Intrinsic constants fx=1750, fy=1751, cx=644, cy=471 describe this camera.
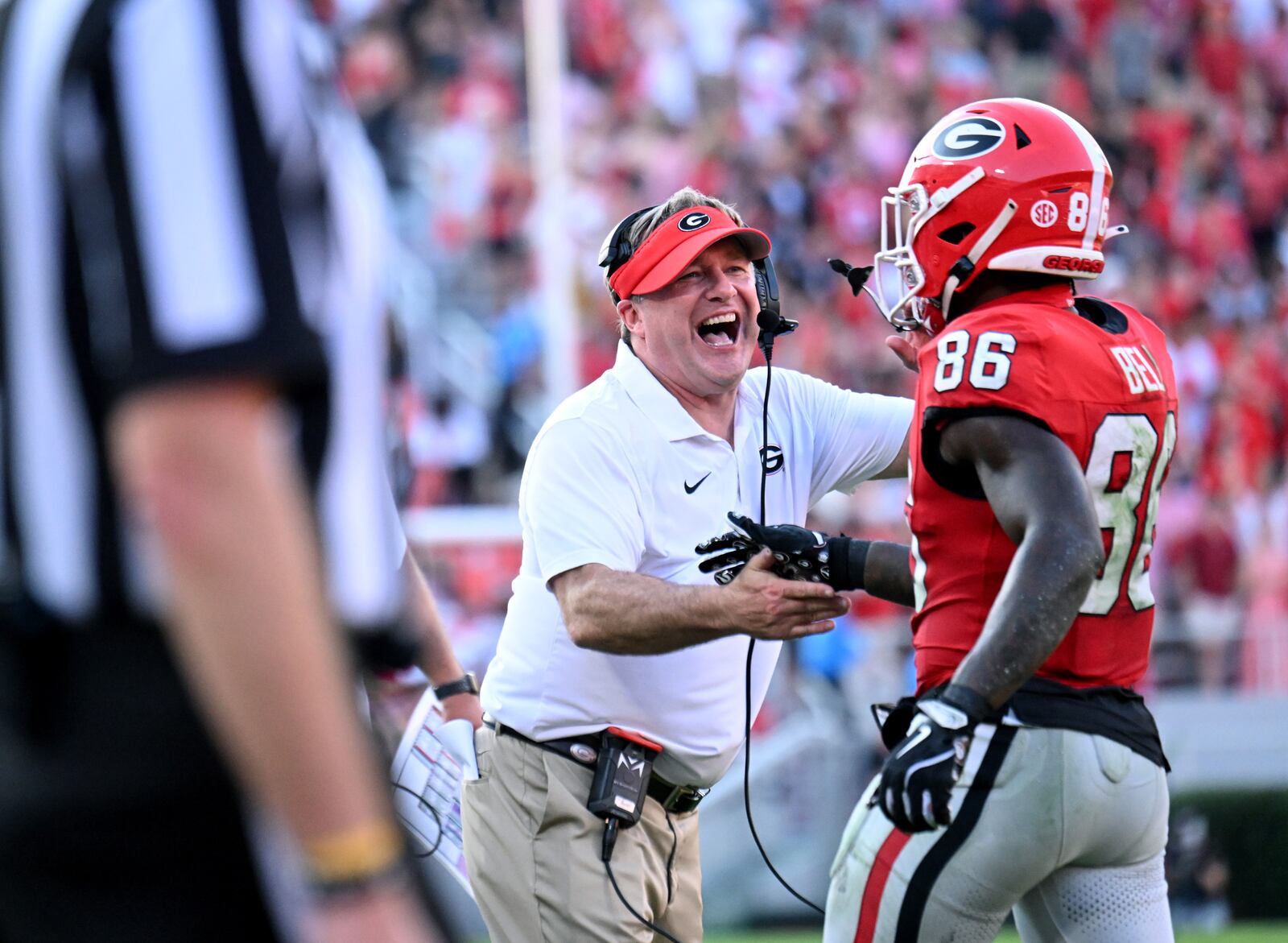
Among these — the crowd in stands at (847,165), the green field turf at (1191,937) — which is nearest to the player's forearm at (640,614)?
the green field turf at (1191,937)

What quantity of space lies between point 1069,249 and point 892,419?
101cm

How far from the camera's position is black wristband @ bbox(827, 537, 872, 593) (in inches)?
135

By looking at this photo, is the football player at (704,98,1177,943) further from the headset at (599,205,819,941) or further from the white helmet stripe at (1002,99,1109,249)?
the headset at (599,205,819,941)

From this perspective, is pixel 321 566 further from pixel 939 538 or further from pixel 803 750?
pixel 803 750

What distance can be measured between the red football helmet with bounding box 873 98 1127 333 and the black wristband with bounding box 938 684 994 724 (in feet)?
2.81

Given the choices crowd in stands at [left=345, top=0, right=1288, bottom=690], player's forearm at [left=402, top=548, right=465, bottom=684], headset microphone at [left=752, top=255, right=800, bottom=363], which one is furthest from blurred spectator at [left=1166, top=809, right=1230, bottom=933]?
player's forearm at [left=402, top=548, right=465, bottom=684]

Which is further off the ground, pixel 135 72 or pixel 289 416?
pixel 135 72

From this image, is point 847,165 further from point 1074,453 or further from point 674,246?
point 1074,453

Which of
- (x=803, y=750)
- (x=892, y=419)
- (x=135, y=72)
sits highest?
(x=135, y=72)

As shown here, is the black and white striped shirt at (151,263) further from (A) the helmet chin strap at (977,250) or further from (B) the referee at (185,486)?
(A) the helmet chin strap at (977,250)

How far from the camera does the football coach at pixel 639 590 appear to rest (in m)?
3.66

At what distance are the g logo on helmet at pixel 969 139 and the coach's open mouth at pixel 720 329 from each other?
82cm

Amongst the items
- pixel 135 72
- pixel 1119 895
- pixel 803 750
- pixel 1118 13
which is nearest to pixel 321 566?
pixel 135 72

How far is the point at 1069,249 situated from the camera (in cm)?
314
